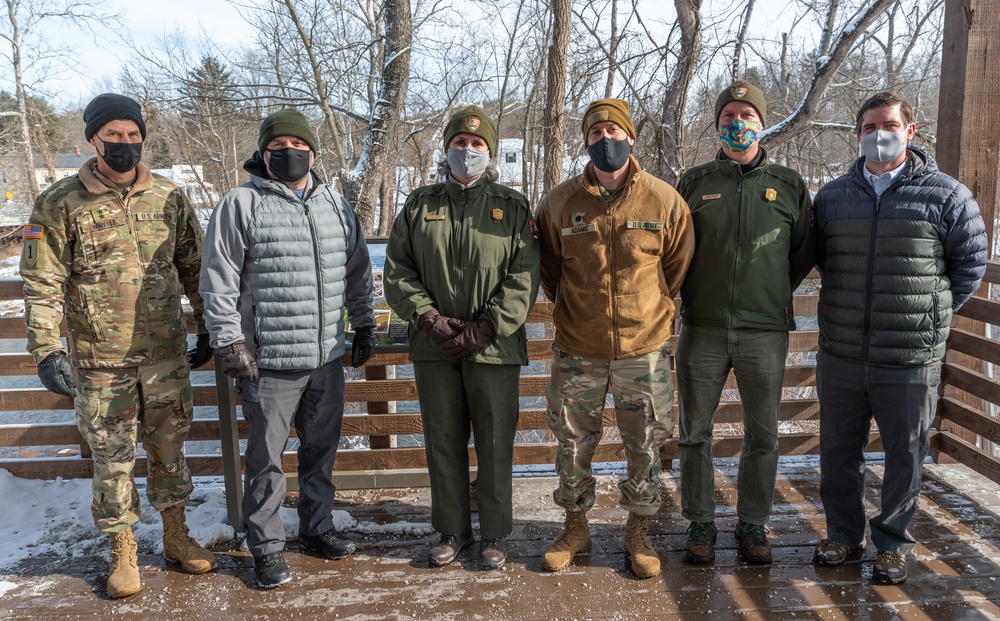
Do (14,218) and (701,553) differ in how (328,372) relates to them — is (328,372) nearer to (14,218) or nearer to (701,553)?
(701,553)

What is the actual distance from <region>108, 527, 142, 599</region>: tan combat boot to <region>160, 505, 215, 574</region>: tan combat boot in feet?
0.47

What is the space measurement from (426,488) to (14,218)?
88.1ft

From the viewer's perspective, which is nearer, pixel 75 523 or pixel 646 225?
pixel 646 225

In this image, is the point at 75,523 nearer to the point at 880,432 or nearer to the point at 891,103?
the point at 880,432

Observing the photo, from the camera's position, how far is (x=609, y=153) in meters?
2.78

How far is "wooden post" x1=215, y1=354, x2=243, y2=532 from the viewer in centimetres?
337

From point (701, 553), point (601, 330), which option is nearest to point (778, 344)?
point (601, 330)

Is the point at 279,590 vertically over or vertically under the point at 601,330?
under

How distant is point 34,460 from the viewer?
12.7 ft

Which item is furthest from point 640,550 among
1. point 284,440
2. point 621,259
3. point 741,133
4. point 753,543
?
point 741,133

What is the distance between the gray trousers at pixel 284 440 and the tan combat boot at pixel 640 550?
1468 mm

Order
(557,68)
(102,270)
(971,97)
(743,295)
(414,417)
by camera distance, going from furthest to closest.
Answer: (557,68) → (414,417) → (971,97) → (743,295) → (102,270)

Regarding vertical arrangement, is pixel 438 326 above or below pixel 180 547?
above

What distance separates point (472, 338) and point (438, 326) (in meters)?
0.16
